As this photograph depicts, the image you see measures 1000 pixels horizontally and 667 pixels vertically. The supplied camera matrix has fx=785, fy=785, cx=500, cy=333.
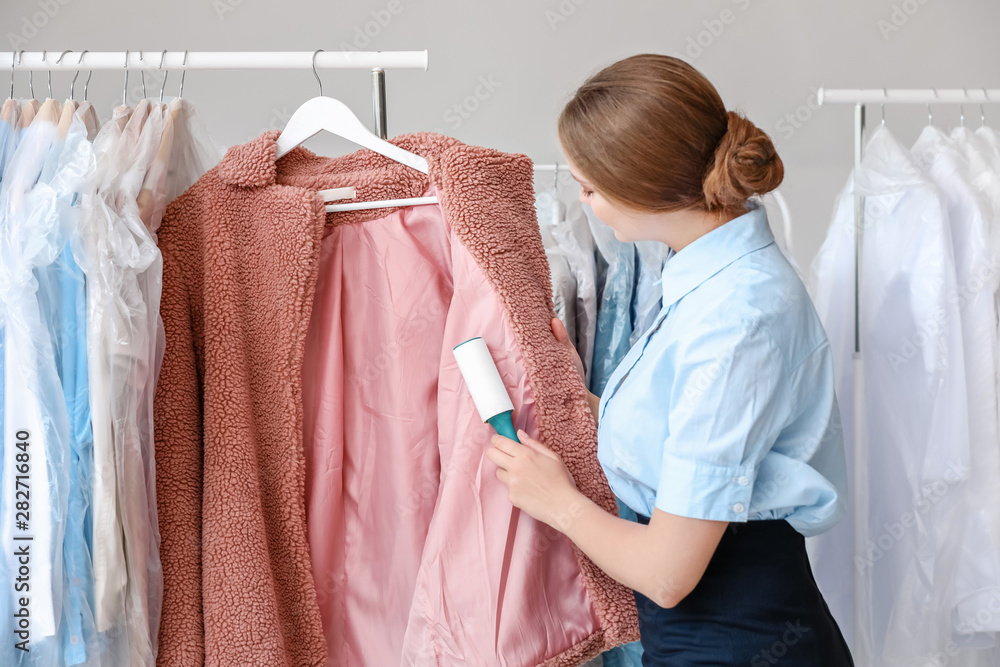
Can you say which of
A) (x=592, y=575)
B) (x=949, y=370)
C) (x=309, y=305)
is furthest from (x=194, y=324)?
(x=949, y=370)

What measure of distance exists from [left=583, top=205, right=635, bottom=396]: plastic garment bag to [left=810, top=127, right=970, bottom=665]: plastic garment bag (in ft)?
1.14

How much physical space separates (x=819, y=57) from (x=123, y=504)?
1.81 m

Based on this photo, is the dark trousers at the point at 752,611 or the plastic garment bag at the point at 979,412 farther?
the plastic garment bag at the point at 979,412

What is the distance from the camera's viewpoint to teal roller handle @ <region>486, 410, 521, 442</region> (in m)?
0.80

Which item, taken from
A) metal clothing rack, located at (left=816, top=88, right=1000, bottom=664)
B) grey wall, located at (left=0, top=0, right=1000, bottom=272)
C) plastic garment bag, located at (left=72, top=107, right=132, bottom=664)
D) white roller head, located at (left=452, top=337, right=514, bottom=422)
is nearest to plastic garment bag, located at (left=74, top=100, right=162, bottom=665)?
plastic garment bag, located at (left=72, top=107, right=132, bottom=664)

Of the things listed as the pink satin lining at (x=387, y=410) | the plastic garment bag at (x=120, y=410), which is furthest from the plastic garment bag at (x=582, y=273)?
the plastic garment bag at (x=120, y=410)

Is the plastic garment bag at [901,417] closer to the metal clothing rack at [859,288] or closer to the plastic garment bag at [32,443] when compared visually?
the metal clothing rack at [859,288]

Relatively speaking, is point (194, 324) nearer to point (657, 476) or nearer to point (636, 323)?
point (657, 476)

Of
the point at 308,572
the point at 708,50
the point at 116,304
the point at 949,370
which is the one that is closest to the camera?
the point at 116,304

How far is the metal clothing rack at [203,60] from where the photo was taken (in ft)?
2.86

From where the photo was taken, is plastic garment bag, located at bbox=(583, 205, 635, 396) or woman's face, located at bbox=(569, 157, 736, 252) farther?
plastic garment bag, located at bbox=(583, 205, 635, 396)

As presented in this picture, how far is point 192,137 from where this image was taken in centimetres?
93

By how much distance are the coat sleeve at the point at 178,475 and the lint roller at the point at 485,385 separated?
0.95 ft

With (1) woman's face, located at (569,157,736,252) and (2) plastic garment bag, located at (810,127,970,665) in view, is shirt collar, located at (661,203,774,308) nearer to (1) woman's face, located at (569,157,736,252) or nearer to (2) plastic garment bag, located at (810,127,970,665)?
(1) woman's face, located at (569,157,736,252)
